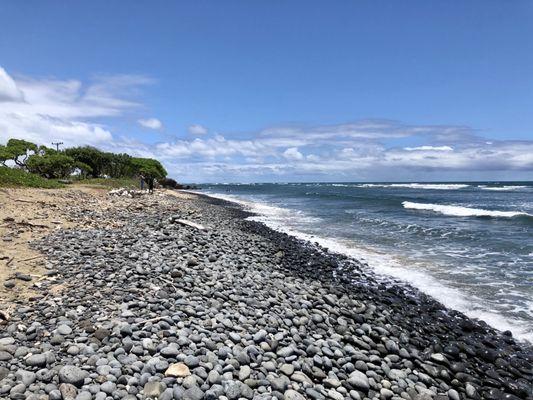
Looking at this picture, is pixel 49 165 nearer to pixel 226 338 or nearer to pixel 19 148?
pixel 19 148

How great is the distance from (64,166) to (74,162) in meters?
5.68

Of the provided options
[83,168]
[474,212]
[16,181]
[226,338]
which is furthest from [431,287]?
[83,168]

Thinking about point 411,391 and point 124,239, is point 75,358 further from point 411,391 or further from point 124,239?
point 124,239

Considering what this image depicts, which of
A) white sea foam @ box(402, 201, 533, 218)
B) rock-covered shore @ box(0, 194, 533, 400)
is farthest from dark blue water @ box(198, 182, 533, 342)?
white sea foam @ box(402, 201, 533, 218)

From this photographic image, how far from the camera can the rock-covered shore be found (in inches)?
175

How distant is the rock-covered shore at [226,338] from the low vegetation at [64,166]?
833 inches

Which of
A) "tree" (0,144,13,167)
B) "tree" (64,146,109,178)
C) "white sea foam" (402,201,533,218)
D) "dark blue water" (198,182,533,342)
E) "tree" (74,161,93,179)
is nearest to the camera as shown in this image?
"dark blue water" (198,182,533,342)

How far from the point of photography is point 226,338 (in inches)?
223

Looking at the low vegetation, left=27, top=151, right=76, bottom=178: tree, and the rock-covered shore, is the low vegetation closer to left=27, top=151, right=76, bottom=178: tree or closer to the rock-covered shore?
left=27, top=151, right=76, bottom=178: tree

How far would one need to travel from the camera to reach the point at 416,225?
24.2m

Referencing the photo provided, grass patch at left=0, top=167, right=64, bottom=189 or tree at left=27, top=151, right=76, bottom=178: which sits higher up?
tree at left=27, top=151, right=76, bottom=178

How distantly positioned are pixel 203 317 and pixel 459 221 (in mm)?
26025

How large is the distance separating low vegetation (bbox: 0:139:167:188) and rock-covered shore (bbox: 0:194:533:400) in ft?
69.4

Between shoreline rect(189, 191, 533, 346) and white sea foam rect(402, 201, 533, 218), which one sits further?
white sea foam rect(402, 201, 533, 218)
